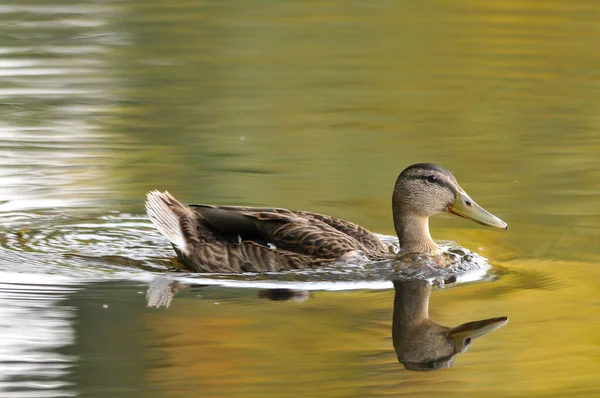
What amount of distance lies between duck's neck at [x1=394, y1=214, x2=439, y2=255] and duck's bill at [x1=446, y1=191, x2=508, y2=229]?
240 mm

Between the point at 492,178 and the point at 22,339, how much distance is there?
5650mm

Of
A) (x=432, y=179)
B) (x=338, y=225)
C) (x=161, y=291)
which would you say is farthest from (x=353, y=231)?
(x=161, y=291)

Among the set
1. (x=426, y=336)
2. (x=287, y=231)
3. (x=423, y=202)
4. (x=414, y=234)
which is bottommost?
(x=426, y=336)

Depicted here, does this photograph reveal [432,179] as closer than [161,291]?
No

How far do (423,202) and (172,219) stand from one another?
1.88 metres

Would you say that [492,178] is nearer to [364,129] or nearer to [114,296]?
[364,129]

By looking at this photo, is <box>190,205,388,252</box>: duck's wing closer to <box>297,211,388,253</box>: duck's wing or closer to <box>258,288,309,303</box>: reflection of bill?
<box>297,211,388,253</box>: duck's wing

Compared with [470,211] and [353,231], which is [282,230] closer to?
[353,231]

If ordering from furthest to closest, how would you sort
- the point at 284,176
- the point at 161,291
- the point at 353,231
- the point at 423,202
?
the point at 284,176, the point at 423,202, the point at 353,231, the point at 161,291

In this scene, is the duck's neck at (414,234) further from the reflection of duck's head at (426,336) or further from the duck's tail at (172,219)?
the duck's tail at (172,219)

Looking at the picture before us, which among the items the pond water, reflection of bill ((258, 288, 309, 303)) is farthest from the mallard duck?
reflection of bill ((258, 288, 309, 303))

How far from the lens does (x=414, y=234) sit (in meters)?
10.4

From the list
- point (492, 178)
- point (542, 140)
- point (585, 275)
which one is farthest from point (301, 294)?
point (542, 140)

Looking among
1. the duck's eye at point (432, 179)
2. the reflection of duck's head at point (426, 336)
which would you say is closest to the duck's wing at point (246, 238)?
the duck's eye at point (432, 179)
